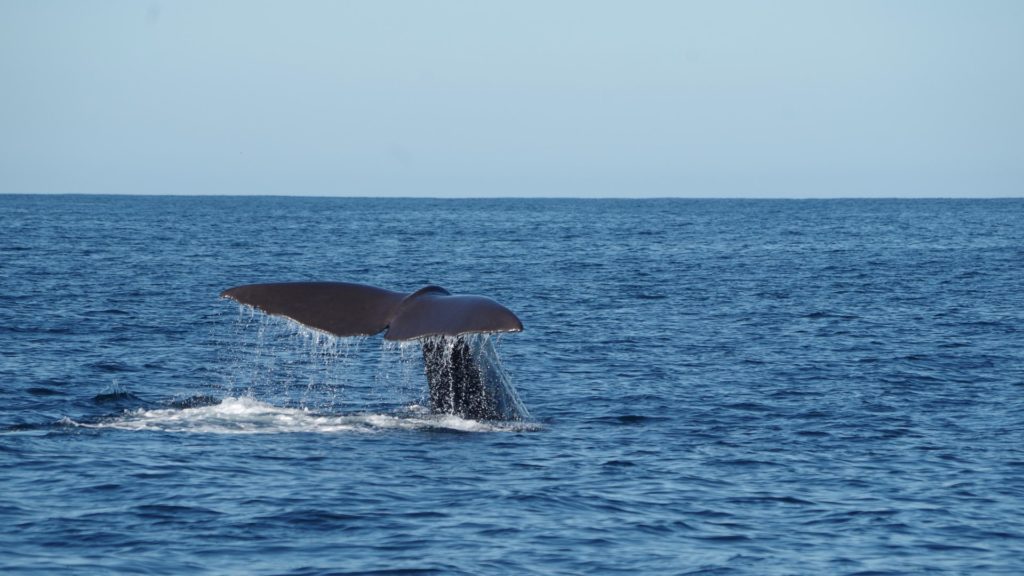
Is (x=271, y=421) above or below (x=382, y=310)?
below

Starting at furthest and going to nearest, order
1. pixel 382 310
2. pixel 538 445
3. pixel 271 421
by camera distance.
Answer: pixel 271 421
pixel 538 445
pixel 382 310

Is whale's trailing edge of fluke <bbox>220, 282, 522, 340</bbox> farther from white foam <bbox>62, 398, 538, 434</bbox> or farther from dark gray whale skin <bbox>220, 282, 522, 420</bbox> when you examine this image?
white foam <bbox>62, 398, 538, 434</bbox>

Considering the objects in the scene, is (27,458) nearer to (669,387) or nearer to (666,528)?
(666,528)

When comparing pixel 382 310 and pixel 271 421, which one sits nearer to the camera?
pixel 382 310

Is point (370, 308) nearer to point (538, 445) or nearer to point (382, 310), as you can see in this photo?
point (382, 310)

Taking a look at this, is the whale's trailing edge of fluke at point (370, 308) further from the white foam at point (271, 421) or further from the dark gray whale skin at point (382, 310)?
the white foam at point (271, 421)

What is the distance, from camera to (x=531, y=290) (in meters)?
36.9

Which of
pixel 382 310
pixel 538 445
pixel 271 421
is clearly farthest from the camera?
pixel 271 421

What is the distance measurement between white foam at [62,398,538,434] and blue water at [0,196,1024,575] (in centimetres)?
6

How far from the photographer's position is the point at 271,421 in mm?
14719

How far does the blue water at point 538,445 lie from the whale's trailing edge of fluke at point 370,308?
27 cm

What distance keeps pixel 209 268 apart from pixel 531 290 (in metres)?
12.6

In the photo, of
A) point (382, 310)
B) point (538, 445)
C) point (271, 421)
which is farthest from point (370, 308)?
point (271, 421)

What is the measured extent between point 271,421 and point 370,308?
3.44 meters
